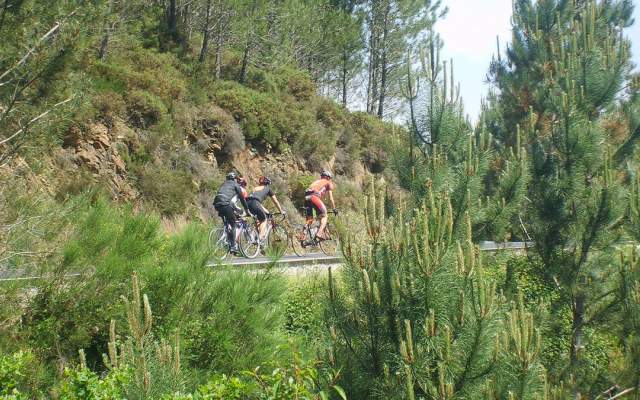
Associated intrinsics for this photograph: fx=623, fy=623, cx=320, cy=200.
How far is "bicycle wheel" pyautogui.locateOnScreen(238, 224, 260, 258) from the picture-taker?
46.0 feet

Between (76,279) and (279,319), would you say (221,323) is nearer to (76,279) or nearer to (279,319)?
(279,319)

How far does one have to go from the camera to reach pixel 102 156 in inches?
655

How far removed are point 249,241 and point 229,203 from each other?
4.36 ft

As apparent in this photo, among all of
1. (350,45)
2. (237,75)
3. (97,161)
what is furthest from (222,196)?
(350,45)

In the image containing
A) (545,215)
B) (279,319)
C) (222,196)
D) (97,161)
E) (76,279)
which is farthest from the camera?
Answer: (97,161)

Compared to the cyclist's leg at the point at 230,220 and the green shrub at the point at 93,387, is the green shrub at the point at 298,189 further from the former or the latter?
the green shrub at the point at 93,387

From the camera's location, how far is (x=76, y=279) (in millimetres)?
4934

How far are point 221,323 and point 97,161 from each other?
1248cm

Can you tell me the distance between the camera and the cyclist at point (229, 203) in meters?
13.2

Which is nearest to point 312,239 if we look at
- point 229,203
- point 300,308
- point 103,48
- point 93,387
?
point 229,203

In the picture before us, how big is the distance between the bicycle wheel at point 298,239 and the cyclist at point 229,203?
117 inches

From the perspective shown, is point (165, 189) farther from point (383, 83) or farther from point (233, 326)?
point (383, 83)

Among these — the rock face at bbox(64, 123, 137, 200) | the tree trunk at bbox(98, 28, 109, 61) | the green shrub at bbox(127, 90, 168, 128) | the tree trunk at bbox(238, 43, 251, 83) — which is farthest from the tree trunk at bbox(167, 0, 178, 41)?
the rock face at bbox(64, 123, 137, 200)

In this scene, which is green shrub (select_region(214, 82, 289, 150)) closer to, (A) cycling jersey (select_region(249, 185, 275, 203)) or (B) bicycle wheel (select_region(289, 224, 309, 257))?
(B) bicycle wheel (select_region(289, 224, 309, 257))
